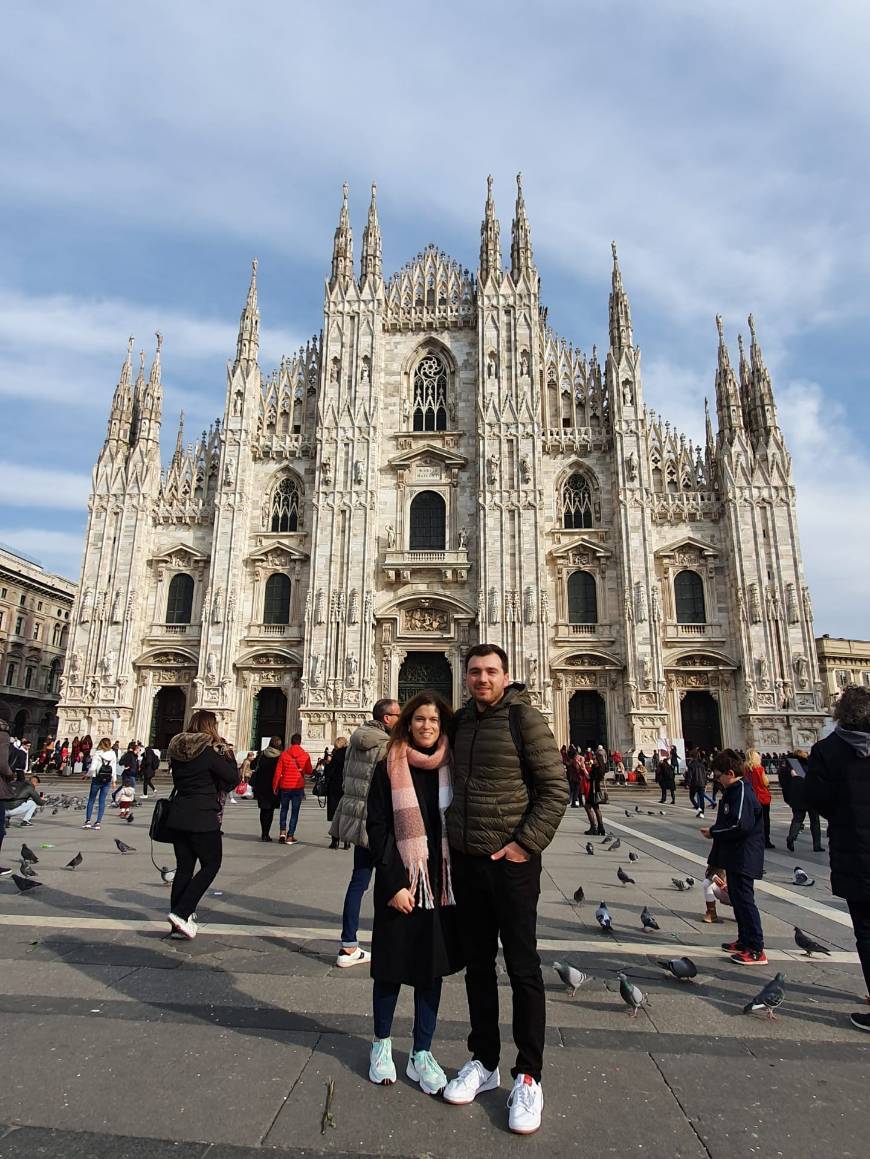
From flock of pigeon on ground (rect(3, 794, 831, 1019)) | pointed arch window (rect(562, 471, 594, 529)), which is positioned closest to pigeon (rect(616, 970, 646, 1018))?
flock of pigeon on ground (rect(3, 794, 831, 1019))

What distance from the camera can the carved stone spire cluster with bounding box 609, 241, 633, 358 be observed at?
30.4 meters

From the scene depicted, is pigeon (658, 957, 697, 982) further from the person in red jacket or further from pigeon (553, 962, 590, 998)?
the person in red jacket

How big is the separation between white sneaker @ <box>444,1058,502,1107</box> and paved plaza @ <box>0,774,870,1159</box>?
60 millimetres

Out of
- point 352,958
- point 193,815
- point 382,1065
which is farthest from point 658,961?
point 193,815

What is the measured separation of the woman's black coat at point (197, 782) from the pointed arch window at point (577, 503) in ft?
83.7

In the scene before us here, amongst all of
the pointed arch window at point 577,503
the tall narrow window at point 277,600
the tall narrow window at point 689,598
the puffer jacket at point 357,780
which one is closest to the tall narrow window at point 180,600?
the tall narrow window at point 277,600

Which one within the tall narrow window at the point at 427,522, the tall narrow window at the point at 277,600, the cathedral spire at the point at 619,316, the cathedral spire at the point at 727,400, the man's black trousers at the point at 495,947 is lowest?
the man's black trousers at the point at 495,947

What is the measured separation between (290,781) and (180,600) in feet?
70.2

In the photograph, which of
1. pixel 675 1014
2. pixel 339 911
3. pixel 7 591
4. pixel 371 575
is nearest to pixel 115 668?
pixel 371 575

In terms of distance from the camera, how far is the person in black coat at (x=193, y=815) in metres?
5.55

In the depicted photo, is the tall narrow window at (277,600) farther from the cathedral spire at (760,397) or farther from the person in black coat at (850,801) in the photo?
the person in black coat at (850,801)

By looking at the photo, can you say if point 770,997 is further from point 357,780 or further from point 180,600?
point 180,600

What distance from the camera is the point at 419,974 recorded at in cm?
323

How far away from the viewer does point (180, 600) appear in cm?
3027
